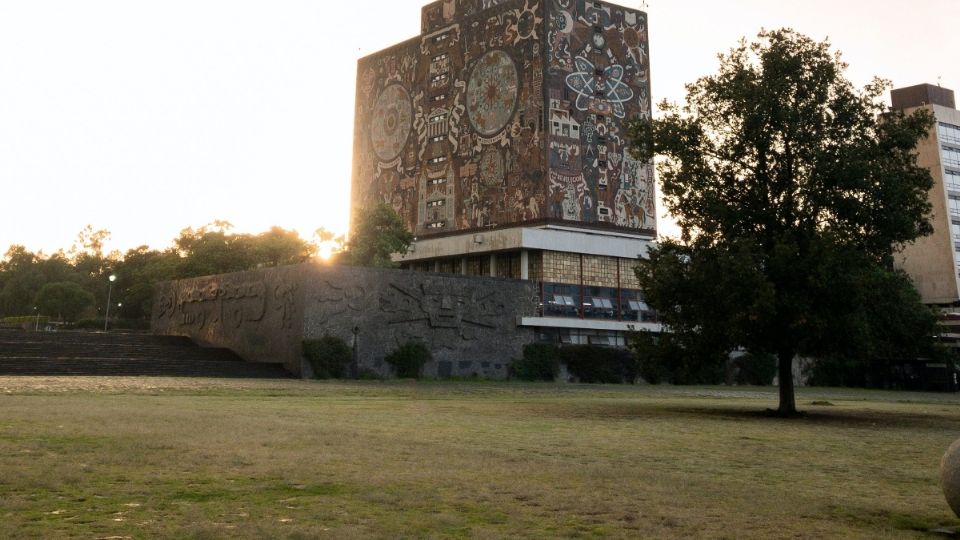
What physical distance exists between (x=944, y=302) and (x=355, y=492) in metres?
91.7

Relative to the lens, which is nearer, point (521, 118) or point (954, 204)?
point (521, 118)

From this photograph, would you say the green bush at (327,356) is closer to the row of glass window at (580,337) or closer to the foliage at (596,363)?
the row of glass window at (580,337)

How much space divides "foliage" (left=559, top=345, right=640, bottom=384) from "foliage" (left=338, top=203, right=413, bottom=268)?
15.2 meters

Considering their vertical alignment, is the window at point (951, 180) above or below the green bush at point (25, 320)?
above

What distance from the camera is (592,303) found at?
194 ft

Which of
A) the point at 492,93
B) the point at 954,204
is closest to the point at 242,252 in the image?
the point at 492,93

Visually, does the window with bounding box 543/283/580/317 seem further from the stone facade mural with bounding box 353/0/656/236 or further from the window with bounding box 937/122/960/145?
the window with bounding box 937/122/960/145

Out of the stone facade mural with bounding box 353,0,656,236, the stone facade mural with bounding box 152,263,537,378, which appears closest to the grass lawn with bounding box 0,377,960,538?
the stone facade mural with bounding box 152,263,537,378

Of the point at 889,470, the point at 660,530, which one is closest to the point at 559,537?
the point at 660,530

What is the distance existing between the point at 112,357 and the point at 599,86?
139 feet

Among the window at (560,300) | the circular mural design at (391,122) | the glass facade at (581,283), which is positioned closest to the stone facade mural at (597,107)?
the glass facade at (581,283)

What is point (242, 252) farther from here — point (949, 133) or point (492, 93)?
point (949, 133)

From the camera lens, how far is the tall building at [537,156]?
59.5 meters

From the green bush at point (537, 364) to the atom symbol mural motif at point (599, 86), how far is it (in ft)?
70.4
